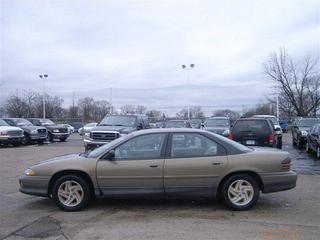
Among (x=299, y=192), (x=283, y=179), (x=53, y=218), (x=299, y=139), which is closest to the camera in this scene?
(x=53, y=218)

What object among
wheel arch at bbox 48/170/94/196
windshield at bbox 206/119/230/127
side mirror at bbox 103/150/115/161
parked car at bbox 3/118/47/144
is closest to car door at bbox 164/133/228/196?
side mirror at bbox 103/150/115/161

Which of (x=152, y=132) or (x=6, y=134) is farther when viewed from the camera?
(x=6, y=134)

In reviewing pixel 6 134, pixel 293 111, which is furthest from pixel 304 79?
pixel 6 134

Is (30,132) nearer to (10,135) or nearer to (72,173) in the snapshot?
(10,135)

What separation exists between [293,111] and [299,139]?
40.5 metres

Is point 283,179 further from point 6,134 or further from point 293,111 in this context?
point 293,111

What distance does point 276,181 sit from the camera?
7.44m

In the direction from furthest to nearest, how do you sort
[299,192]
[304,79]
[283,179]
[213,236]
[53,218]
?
[304,79] < [299,192] < [283,179] < [53,218] < [213,236]

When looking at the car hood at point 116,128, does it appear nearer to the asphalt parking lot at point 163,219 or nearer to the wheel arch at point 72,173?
the asphalt parking lot at point 163,219

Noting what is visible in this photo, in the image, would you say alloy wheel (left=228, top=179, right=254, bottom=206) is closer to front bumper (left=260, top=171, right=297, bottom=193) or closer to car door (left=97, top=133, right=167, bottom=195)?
front bumper (left=260, top=171, right=297, bottom=193)

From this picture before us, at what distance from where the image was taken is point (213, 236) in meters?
5.89

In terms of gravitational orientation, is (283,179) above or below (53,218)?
above

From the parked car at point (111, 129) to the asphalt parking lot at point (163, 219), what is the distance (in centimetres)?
801

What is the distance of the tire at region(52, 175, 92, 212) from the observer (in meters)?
7.44
